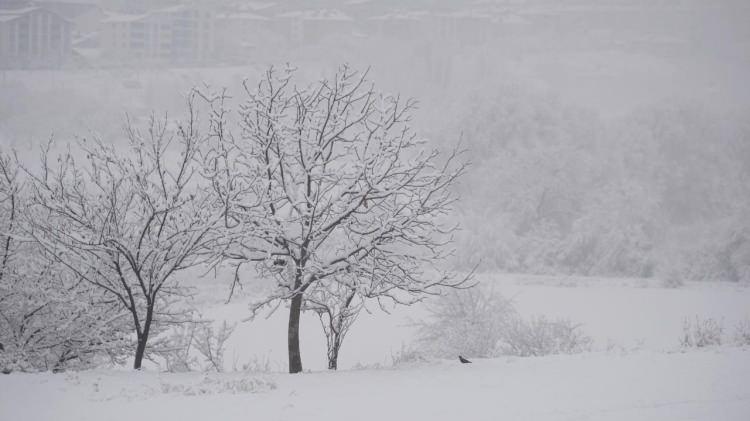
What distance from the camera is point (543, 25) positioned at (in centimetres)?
12544

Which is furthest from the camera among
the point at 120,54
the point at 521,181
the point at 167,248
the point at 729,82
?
the point at 729,82

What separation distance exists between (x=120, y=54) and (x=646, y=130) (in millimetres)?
63095

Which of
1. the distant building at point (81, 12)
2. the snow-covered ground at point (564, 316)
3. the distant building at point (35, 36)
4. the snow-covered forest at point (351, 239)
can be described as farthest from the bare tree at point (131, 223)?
the distant building at point (81, 12)

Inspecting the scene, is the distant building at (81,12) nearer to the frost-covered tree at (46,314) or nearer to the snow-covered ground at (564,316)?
the snow-covered ground at (564,316)

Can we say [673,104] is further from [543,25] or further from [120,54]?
[543,25]

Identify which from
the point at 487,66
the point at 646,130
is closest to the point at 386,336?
the point at 646,130

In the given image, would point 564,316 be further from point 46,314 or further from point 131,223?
point 46,314

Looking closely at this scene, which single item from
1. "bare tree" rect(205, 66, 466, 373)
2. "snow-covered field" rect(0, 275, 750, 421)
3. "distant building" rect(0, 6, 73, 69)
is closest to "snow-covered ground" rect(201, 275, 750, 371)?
"bare tree" rect(205, 66, 466, 373)

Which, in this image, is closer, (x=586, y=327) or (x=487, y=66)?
(x=586, y=327)

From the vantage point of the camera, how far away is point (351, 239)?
977 centimetres

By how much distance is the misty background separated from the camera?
3638 centimetres

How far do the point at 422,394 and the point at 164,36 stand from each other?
289ft

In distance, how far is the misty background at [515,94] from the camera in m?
36.4

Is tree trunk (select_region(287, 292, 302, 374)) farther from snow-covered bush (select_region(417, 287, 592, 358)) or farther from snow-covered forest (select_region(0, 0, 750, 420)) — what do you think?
snow-covered bush (select_region(417, 287, 592, 358))
